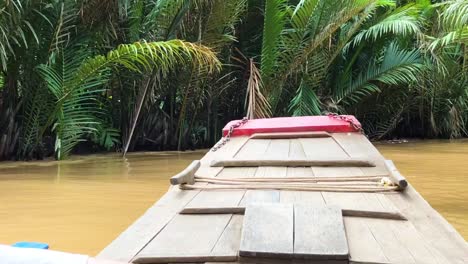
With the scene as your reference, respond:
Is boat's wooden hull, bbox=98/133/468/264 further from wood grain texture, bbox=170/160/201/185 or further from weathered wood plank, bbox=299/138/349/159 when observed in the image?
weathered wood plank, bbox=299/138/349/159

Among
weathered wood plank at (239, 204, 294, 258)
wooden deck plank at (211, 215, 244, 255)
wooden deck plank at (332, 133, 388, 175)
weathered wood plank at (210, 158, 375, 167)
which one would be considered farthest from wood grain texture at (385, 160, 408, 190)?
wooden deck plank at (211, 215, 244, 255)

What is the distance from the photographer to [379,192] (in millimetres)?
2684

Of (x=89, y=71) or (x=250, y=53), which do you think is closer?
(x=89, y=71)

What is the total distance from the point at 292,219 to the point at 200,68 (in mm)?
7142

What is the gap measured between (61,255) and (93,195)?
3.71 meters

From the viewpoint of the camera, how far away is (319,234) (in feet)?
6.04

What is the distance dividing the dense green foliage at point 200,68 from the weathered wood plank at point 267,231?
3.67 metres

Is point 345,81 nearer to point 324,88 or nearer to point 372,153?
point 324,88

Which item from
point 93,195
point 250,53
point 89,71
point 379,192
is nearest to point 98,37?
point 89,71

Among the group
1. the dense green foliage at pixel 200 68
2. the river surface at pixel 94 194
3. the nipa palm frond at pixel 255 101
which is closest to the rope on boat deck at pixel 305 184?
the river surface at pixel 94 194

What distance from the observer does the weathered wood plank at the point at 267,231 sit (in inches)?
67.1

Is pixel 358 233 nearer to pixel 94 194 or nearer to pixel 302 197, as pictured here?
pixel 302 197

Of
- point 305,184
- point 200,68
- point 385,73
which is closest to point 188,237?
point 305,184

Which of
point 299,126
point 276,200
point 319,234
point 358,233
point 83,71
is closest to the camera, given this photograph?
point 319,234
